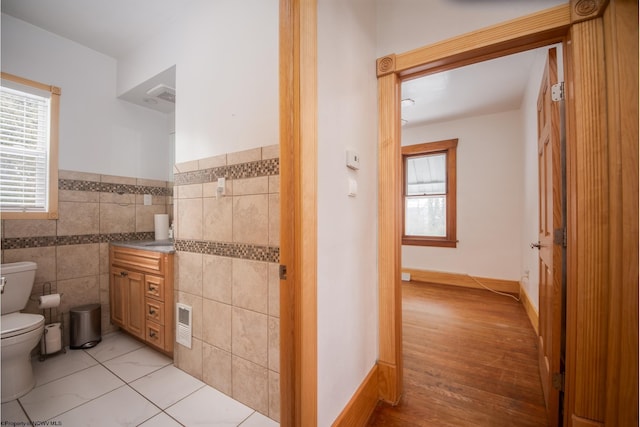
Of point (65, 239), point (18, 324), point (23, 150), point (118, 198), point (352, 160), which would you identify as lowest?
point (18, 324)

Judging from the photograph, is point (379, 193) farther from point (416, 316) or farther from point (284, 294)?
point (416, 316)

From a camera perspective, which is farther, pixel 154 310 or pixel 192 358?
pixel 154 310

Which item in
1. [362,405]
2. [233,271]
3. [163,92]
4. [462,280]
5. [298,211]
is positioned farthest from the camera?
[462,280]

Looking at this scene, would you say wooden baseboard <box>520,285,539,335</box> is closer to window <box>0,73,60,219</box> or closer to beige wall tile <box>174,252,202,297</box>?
beige wall tile <box>174,252,202,297</box>

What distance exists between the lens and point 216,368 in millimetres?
1741

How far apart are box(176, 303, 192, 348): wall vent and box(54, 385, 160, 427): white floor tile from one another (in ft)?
1.23

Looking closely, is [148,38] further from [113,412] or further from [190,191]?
[113,412]

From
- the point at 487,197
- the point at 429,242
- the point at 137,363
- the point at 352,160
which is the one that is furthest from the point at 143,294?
the point at 487,197

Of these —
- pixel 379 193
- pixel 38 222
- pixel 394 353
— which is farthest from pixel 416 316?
pixel 38 222

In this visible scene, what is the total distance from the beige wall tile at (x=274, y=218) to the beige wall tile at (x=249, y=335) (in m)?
0.45

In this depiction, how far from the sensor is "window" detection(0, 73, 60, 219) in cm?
211

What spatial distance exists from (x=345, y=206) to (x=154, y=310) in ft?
5.99

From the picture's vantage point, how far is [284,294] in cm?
107

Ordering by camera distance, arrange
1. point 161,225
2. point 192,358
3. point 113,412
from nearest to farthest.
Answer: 1. point 113,412
2. point 192,358
3. point 161,225
